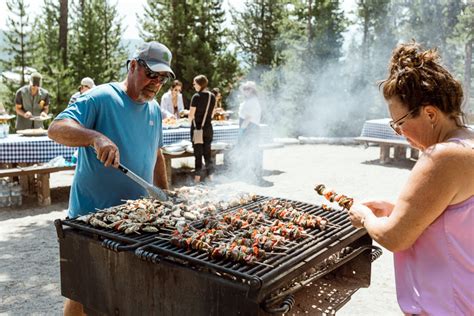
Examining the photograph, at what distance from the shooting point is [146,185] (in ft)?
9.94

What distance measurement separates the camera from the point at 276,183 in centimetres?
947

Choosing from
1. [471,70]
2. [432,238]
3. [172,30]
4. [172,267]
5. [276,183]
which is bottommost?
[276,183]

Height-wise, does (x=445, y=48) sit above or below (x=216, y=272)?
above

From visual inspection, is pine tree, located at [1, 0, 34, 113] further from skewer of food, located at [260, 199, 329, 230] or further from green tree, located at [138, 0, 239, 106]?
skewer of food, located at [260, 199, 329, 230]

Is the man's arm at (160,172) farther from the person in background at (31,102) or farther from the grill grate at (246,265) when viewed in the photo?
the person in background at (31,102)

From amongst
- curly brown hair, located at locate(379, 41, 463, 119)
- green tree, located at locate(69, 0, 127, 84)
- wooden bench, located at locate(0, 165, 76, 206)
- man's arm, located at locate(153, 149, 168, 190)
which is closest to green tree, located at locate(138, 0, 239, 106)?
green tree, located at locate(69, 0, 127, 84)

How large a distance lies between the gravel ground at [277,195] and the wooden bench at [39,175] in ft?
0.67

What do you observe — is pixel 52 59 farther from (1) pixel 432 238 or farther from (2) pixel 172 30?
(1) pixel 432 238

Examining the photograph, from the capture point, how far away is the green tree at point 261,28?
61.4 feet

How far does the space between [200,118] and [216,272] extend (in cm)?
694

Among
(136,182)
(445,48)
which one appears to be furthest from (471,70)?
(136,182)

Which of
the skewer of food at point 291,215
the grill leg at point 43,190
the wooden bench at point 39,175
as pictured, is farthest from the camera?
the grill leg at point 43,190

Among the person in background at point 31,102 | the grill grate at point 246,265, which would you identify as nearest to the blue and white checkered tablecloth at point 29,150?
the person in background at point 31,102

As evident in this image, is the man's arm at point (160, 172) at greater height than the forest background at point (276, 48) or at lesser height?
lesser
